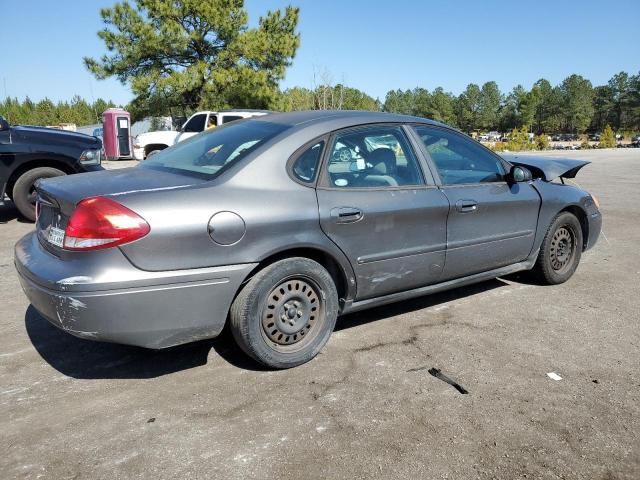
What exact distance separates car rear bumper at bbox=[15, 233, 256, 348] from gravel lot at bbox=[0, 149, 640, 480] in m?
0.39

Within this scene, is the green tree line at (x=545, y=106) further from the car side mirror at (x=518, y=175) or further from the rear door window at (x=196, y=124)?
the car side mirror at (x=518, y=175)

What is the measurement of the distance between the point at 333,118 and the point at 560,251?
8.61ft

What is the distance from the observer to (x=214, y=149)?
3525mm

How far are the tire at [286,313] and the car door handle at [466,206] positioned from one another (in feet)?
3.94

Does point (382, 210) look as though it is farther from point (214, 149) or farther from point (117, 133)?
point (117, 133)

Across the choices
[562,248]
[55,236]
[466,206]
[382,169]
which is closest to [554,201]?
[562,248]

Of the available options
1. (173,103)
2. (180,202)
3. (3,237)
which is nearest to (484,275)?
(180,202)

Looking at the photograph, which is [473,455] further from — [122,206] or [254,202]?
[122,206]

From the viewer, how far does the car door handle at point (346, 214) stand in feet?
10.7

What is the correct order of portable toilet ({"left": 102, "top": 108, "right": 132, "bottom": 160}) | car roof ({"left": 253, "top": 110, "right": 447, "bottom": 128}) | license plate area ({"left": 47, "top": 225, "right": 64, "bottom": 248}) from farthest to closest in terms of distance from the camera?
1. portable toilet ({"left": 102, "top": 108, "right": 132, "bottom": 160})
2. car roof ({"left": 253, "top": 110, "right": 447, "bottom": 128})
3. license plate area ({"left": 47, "top": 225, "right": 64, "bottom": 248})

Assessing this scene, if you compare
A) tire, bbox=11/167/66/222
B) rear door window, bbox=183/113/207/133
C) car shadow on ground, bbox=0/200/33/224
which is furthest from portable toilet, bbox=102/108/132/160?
tire, bbox=11/167/66/222

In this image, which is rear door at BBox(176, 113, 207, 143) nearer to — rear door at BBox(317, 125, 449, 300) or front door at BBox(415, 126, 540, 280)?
front door at BBox(415, 126, 540, 280)

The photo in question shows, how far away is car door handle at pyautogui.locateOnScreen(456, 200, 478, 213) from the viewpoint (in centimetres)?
388

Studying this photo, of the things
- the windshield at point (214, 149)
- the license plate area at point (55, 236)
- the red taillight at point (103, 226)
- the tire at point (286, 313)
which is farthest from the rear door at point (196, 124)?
the red taillight at point (103, 226)
